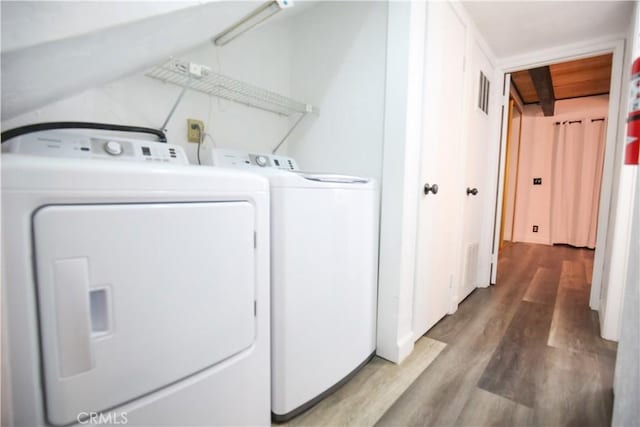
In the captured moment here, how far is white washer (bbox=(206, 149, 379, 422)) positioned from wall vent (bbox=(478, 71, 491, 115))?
5.46 feet

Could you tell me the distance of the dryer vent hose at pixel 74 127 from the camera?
A: 903 millimetres

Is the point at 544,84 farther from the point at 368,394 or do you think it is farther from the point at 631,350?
the point at 368,394

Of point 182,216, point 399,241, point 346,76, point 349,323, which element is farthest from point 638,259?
point 346,76

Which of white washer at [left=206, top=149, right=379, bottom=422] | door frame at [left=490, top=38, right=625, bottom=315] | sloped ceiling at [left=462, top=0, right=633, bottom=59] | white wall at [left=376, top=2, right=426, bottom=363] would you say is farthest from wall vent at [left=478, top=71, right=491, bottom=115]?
white washer at [left=206, top=149, right=379, bottom=422]

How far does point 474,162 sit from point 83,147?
2.56m

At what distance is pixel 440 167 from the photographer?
1.79 m

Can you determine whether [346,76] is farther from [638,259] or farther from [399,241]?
[638,259]

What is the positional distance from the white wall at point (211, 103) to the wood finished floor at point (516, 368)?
1.59 meters

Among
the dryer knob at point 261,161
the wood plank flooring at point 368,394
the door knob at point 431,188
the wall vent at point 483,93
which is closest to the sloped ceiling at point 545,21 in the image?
the wall vent at point 483,93

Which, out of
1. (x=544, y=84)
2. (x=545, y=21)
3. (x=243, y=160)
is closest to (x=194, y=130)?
(x=243, y=160)

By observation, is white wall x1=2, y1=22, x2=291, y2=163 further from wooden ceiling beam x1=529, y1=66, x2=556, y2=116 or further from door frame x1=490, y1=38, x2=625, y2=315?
wooden ceiling beam x1=529, y1=66, x2=556, y2=116

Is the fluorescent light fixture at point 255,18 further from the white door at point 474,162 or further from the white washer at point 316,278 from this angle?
the white door at point 474,162

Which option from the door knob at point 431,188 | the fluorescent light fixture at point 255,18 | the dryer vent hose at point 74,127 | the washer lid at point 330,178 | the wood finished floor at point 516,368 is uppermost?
the fluorescent light fixture at point 255,18

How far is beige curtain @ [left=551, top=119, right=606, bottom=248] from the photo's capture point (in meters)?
4.41
